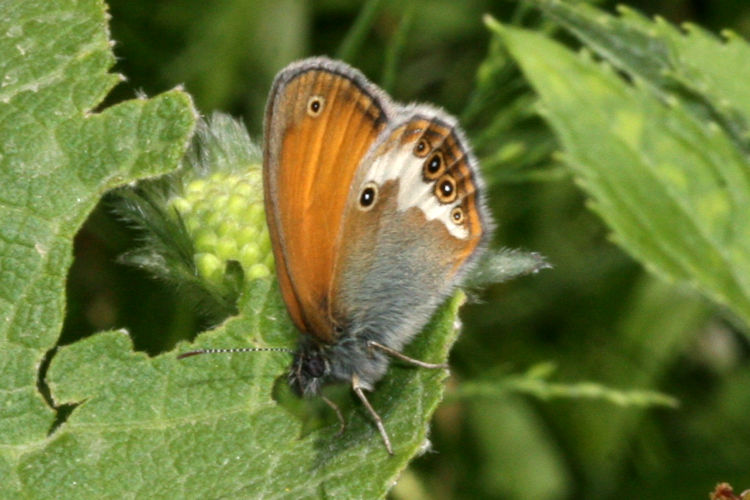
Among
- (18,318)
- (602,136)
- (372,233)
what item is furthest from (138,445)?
(602,136)

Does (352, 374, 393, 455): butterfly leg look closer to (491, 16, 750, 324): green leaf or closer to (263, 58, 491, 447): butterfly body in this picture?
(263, 58, 491, 447): butterfly body

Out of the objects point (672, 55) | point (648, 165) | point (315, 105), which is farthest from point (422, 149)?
point (672, 55)

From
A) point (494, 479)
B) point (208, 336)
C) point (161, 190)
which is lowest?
point (494, 479)

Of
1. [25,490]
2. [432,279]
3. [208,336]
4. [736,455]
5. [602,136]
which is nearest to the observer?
[25,490]

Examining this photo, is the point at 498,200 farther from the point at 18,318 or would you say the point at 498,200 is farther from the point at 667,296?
the point at 18,318

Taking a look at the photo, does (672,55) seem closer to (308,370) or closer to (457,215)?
(457,215)

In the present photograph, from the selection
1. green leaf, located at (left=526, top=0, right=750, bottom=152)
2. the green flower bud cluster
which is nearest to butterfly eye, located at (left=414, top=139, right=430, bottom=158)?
the green flower bud cluster

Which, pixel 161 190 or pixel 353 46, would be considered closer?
pixel 161 190
